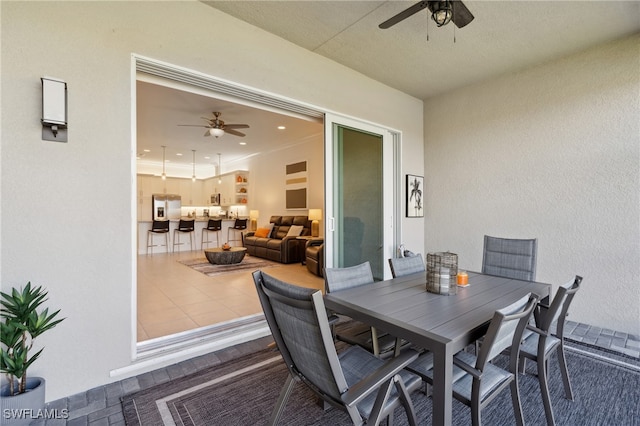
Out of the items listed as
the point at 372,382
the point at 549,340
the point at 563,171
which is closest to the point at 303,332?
the point at 372,382

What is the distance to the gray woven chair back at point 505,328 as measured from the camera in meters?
1.19

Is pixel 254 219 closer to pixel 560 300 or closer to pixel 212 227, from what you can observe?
pixel 212 227

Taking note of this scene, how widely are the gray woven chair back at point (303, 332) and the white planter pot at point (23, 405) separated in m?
1.51

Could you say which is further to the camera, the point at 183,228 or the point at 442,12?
the point at 183,228

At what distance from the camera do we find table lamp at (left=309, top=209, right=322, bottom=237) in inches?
265

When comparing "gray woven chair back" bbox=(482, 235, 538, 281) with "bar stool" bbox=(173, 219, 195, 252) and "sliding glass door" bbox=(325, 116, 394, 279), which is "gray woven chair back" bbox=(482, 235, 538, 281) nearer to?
"sliding glass door" bbox=(325, 116, 394, 279)

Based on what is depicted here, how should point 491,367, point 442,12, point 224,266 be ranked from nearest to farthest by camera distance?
point 491,367, point 442,12, point 224,266

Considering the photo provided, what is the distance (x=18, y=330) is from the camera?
162cm

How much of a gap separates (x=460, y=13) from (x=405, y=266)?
197cm

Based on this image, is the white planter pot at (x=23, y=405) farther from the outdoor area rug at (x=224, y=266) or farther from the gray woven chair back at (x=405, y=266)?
the outdoor area rug at (x=224, y=266)

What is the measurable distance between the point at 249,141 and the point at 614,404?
7533mm

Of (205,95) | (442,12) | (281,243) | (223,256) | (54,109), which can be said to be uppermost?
(442,12)

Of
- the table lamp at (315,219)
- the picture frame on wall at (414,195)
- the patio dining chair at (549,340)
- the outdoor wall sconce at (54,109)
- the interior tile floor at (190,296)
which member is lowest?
the interior tile floor at (190,296)

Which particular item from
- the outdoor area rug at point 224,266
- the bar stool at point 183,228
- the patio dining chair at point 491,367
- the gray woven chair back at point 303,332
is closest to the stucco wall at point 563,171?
the patio dining chair at point 491,367
